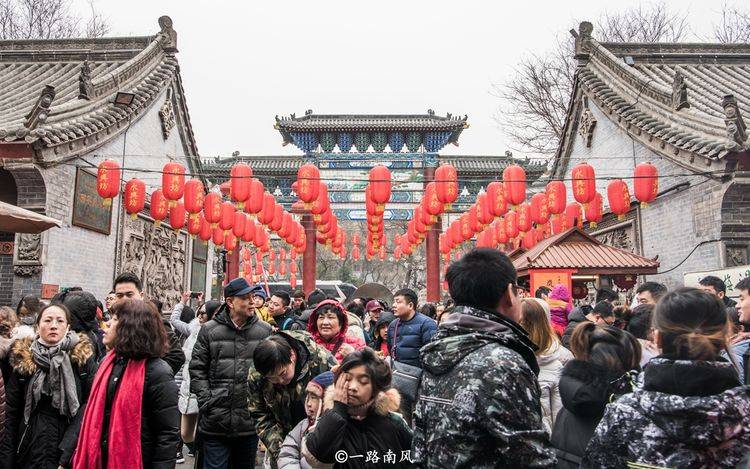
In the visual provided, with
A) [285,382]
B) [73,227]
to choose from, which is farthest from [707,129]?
[73,227]

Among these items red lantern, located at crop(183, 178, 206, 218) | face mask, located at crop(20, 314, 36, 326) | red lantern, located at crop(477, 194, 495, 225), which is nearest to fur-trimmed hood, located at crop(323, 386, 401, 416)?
face mask, located at crop(20, 314, 36, 326)

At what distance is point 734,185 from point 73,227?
38.1ft

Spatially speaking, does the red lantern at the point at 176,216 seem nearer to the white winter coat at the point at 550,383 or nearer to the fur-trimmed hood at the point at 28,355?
the fur-trimmed hood at the point at 28,355

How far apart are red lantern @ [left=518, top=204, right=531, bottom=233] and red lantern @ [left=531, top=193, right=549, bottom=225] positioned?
0.44m

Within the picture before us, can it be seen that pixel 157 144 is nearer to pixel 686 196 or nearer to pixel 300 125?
pixel 300 125

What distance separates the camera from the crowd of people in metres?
1.54

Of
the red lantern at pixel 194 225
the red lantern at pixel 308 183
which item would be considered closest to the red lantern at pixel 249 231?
the red lantern at pixel 194 225

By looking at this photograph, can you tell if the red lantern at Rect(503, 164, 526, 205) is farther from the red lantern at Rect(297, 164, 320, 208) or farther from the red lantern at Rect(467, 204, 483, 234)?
the red lantern at Rect(297, 164, 320, 208)

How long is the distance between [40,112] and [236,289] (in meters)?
7.03

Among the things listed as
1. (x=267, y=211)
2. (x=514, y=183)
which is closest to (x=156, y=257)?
(x=267, y=211)

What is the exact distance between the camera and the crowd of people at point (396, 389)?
1.54 meters

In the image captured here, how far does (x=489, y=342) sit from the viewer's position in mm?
1611

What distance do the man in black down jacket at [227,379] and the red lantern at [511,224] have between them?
9.31 m

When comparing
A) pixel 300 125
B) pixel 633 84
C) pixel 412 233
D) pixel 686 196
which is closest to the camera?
pixel 686 196
